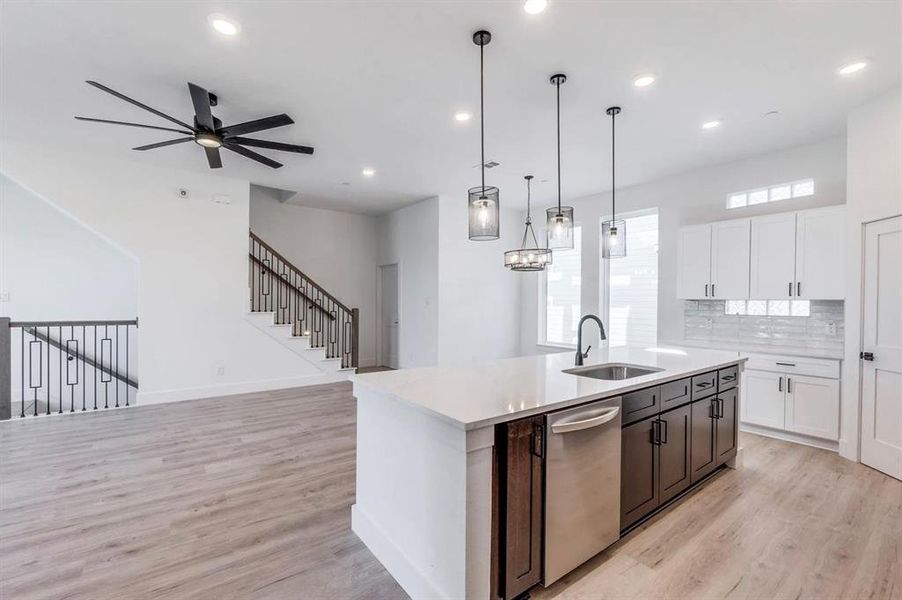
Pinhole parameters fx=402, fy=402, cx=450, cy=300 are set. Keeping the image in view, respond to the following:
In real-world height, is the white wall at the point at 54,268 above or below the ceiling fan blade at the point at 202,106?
below

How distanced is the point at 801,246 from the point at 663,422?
9.91ft

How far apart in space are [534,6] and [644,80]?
129 centimetres

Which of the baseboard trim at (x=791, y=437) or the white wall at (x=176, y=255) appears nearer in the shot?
the baseboard trim at (x=791, y=437)

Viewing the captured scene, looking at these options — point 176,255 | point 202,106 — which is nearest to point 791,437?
point 202,106

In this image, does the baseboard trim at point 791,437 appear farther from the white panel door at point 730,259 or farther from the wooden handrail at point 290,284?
the wooden handrail at point 290,284

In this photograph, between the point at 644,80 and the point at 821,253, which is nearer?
the point at 644,80

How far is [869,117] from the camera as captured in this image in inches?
Result: 135

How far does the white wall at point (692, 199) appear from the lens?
423 cm

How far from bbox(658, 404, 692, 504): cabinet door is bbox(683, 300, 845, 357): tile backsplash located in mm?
2528

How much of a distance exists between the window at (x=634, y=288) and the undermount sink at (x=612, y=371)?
296cm

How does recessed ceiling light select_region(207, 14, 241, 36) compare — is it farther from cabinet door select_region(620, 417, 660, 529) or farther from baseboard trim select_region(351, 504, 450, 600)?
cabinet door select_region(620, 417, 660, 529)

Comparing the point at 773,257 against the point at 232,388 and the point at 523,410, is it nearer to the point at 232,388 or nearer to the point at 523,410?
the point at 523,410

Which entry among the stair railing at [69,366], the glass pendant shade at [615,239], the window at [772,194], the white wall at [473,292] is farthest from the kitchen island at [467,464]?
the stair railing at [69,366]

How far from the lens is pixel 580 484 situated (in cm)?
200
